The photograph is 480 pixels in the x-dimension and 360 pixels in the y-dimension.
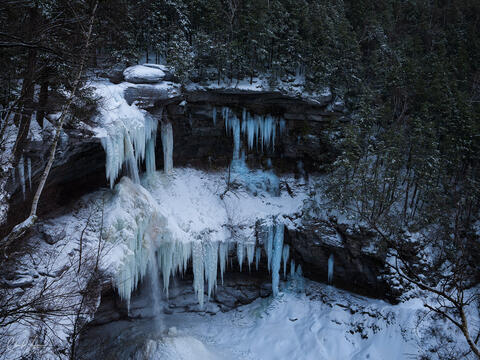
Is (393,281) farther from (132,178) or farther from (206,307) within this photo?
(132,178)

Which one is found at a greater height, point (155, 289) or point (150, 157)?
point (150, 157)

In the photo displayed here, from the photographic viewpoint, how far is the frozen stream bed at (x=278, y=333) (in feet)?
35.8

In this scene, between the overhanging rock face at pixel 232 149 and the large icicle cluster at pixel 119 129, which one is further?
the large icicle cluster at pixel 119 129

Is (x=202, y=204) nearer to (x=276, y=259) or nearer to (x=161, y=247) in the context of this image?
(x=161, y=247)

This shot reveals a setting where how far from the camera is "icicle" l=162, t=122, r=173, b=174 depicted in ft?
48.3

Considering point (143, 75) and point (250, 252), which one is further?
point (250, 252)

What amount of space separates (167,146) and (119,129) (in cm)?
417

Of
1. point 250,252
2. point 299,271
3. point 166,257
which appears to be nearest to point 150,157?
point 166,257

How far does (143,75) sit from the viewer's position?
13.1 metres

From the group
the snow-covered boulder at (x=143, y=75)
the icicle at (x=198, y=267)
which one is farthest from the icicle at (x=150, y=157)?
the icicle at (x=198, y=267)

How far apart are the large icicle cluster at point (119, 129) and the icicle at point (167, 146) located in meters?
1.37

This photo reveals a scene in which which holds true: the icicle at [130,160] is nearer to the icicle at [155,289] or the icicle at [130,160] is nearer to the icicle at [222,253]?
the icicle at [155,289]

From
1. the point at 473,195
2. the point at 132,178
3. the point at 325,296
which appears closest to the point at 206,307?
the point at 325,296

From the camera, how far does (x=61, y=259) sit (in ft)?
28.8
